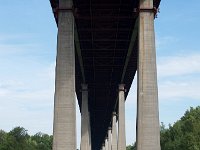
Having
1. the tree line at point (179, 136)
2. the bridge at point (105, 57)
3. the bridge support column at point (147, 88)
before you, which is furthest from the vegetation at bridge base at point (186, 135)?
the bridge support column at point (147, 88)

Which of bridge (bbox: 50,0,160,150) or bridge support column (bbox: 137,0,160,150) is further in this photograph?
bridge (bbox: 50,0,160,150)

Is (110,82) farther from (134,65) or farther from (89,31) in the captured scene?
(89,31)

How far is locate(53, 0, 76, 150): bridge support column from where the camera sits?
1426 inches

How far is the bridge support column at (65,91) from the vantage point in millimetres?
36219

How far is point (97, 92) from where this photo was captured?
3772 inches

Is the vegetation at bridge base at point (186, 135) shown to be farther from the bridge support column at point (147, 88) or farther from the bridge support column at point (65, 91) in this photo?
the bridge support column at point (65, 91)

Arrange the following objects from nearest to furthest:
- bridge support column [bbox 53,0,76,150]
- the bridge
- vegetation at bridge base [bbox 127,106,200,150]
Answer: bridge support column [bbox 53,0,76,150], the bridge, vegetation at bridge base [bbox 127,106,200,150]

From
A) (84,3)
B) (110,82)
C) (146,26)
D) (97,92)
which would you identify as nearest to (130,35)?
(84,3)

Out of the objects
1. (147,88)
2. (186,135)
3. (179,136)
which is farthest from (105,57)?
(179,136)

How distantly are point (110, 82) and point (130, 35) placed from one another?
101 ft

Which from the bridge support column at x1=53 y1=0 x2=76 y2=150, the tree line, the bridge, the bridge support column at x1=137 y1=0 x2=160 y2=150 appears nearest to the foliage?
the tree line

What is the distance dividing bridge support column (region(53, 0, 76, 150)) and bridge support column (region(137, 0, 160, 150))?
228 inches

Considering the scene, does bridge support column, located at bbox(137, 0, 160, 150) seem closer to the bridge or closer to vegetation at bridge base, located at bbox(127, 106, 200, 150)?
the bridge

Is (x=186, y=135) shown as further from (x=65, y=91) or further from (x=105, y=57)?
(x=65, y=91)
